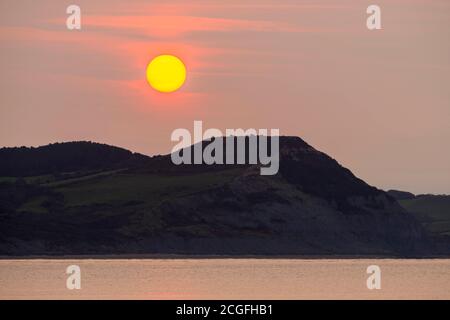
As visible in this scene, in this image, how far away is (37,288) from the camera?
141 metres

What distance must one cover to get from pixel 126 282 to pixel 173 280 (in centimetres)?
845

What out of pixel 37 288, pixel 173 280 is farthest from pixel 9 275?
pixel 37 288

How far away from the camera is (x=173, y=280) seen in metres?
164

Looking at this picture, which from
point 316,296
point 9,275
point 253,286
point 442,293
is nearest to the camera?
point 316,296

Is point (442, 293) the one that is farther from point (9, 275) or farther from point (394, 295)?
point (9, 275)
